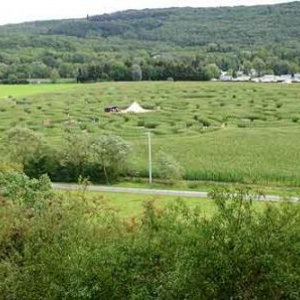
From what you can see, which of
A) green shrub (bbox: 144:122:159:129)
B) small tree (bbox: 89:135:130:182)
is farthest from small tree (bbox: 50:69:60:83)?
small tree (bbox: 89:135:130:182)

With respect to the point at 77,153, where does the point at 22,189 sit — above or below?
above

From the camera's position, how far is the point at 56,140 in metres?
55.3

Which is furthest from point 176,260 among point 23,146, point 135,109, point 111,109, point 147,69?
point 147,69

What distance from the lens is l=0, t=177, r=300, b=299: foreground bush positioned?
1553 centimetres

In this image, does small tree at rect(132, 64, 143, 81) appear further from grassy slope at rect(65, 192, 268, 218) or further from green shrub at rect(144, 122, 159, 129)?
grassy slope at rect(65, 192, 268, 218)

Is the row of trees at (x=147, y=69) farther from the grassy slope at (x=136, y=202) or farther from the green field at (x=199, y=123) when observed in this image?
the grassy slope at (x=136, y=202)

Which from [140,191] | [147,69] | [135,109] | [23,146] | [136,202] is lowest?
[147,69]

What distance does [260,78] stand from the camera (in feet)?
447

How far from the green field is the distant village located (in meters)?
25.5

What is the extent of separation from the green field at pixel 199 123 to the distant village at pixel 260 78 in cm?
2554

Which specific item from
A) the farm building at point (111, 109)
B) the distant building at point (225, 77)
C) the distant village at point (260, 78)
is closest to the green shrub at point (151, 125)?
the farm building at point (111, 109)

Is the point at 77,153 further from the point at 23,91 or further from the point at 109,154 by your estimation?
the point at 23,91

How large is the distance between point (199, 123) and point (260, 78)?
242ft

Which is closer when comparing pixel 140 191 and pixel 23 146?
pixel 140 191
